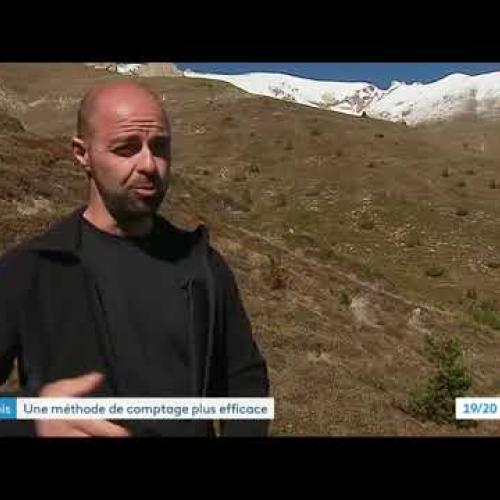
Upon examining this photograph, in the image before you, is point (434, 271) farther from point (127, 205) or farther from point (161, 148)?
point (127, 205)

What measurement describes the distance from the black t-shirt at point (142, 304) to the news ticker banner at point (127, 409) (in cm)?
29

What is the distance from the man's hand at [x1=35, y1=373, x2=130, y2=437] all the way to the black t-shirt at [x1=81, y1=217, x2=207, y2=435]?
39 centimetres

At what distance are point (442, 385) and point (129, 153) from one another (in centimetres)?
346

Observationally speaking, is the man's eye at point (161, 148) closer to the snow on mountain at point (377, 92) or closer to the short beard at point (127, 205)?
the short beard at point (127, 205)

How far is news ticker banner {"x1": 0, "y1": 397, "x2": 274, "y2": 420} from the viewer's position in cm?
595

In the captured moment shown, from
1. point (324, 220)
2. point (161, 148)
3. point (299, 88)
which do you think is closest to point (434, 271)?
point (324, 220)

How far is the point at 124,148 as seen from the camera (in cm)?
564

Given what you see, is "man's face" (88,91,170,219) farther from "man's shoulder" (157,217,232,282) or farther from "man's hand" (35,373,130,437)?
"man's hand" (35,373,130,437)

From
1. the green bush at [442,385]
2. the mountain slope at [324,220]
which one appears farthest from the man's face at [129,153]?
the green bush at [442,385]

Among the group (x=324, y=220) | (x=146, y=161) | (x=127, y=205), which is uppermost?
(x=146, y=161)

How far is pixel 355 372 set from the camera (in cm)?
773

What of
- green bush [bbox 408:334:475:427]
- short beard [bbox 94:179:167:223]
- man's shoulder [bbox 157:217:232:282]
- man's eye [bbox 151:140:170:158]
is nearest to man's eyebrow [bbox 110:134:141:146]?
man's eye [bbox 151:140:170:158]
